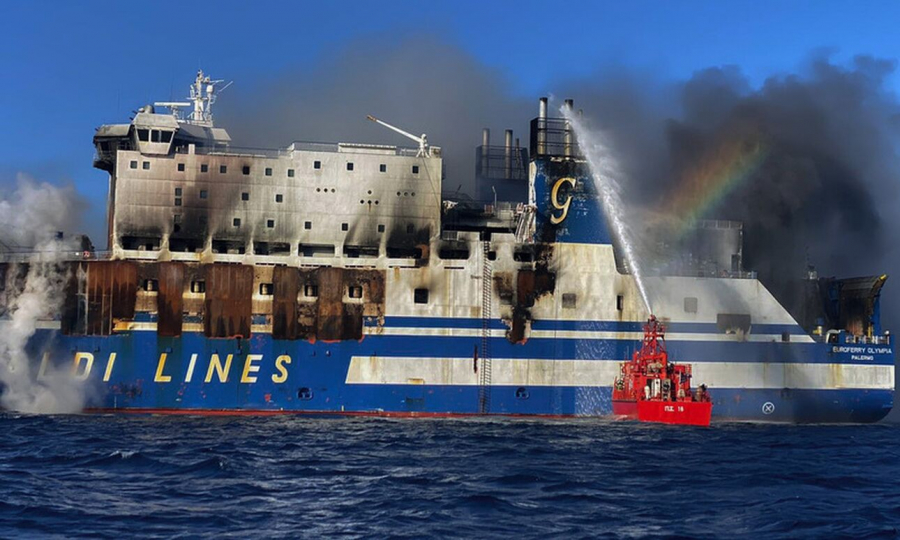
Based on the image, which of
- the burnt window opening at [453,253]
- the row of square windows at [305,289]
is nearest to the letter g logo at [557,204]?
the burnt window opening at [453,253]

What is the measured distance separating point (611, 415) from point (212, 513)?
26.3 meters

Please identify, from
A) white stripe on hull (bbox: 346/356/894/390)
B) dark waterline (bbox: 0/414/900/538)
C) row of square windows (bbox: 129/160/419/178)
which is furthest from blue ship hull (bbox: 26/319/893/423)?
row of square windows (bbox: 129/160/419/178)

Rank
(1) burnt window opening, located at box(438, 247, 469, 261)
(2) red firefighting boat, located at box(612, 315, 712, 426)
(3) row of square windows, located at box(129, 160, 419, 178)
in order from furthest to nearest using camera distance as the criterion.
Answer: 1. (1) burnt window opening, located at box(438, 247, 469, 261)
2. (3) row of square windows, located at box(129, 160, 419, 178)
3. (2) red firefighting boat, located at box(612, 315, 712, 426)

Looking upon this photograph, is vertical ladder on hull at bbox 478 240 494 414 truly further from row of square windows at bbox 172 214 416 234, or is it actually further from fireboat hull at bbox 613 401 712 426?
fireboat hull at bbox 613 401 712 426

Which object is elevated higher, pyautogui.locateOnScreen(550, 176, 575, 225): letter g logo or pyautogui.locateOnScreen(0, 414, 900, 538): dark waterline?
pyautogui.locateOnScreen(550, 176, 575, 225): letter g logo

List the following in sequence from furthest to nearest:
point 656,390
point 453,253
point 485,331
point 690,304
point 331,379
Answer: point 690,304
point 453,253
point 485,331
point 331,379
point 656,390

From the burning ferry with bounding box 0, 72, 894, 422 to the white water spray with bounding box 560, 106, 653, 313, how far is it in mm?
450

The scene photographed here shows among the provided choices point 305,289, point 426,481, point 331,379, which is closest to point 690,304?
point 331,379

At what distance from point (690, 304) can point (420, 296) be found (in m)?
12.0

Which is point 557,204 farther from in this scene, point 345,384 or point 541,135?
point 345,384

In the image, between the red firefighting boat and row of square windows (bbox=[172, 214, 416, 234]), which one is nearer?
the red firefighting boat

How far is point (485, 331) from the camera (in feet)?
143

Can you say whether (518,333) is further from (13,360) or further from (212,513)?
(212,513)

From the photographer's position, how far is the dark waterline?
66.9ft
